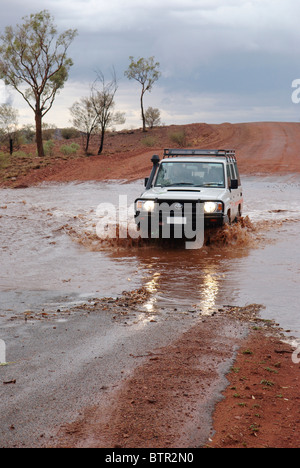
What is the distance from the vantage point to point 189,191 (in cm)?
1080

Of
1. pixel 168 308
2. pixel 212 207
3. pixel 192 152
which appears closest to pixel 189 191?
pixel 212 207

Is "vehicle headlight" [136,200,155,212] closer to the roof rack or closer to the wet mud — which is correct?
the wet mud

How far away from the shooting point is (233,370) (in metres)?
4.73

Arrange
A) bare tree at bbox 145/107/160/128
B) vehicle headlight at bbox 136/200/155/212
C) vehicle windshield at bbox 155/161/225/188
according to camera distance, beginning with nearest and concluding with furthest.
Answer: vehicle headlight at bbox 136/200/155/212, vehicle windshield at bbox 155/161/225/188, bare tree at bbox 145/107/160/128

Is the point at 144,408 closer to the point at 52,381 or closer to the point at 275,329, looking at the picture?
the point at 52,381

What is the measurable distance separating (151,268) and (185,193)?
1737 mm

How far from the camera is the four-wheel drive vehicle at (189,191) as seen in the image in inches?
411

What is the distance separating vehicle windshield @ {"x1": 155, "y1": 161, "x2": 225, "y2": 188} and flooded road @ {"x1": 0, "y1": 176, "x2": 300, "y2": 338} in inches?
44.8

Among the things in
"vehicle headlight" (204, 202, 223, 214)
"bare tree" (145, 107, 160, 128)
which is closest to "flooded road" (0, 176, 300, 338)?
"vehicle headlight" (204, 202, 223, 214)

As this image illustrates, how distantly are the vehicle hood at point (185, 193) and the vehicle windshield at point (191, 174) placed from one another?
255 millimetres

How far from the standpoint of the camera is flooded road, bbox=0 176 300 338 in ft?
24.1

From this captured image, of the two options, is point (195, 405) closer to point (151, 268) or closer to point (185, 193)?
point (151, 268)

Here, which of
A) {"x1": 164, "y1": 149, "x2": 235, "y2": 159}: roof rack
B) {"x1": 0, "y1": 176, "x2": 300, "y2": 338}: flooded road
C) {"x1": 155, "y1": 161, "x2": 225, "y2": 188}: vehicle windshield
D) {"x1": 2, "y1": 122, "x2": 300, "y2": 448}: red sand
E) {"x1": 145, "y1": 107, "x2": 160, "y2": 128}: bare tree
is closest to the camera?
{"x1": 2, "y1": 122, "x2": 300, "y2": 448}: red sand
